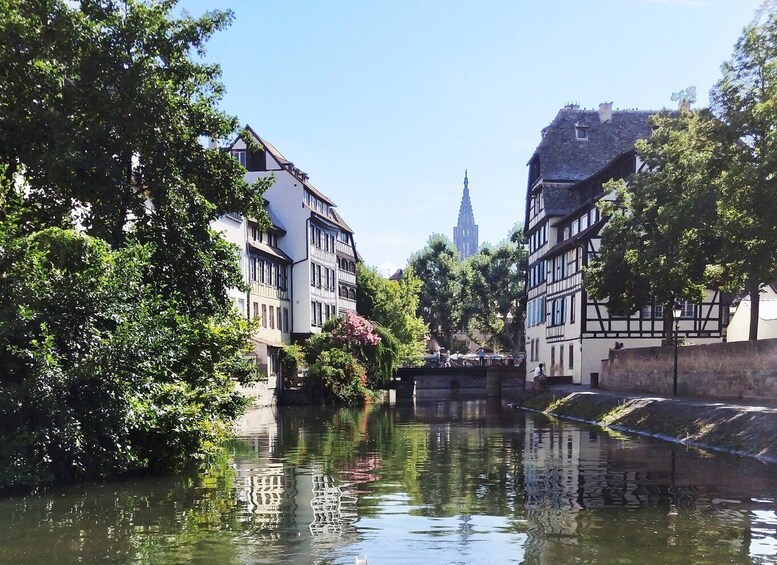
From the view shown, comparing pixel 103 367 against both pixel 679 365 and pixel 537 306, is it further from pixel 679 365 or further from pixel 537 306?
pixel 537 306

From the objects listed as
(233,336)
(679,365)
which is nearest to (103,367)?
(233,336)

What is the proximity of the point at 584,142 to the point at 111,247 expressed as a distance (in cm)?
4735

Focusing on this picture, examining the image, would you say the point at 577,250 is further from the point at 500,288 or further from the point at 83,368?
the point at 500,288

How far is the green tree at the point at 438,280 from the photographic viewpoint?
102 meters

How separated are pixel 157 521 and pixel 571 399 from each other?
3056 cm

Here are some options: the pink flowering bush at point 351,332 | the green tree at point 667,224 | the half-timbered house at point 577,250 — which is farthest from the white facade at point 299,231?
the green tree at point 667,224

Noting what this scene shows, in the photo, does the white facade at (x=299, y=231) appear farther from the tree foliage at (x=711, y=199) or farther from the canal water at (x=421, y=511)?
the canal water at (x=421, y=511)

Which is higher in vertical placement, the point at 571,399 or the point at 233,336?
the point at 233,336

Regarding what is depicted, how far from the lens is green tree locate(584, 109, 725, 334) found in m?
28.0

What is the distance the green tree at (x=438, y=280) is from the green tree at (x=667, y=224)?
2375 inches

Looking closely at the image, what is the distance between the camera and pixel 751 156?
26344 millimetres

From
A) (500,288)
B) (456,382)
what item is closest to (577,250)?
(456,382)

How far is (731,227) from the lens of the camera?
24.2 meters

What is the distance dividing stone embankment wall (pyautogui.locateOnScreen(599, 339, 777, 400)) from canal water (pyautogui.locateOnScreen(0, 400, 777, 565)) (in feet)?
21.8
